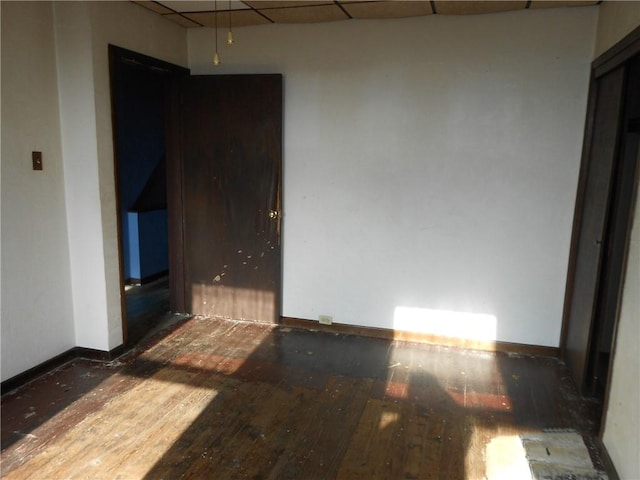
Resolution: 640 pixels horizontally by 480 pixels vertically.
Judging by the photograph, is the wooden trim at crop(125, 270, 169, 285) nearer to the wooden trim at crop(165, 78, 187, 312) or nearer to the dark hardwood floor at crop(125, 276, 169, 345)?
the dark hardwood floor at crop(125, 276, 169, 345)

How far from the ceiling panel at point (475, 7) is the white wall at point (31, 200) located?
2597mm

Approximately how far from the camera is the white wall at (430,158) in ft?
11.0

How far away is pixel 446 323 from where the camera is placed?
376cm

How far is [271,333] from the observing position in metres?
3.98

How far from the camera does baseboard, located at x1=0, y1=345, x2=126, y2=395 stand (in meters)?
2.93

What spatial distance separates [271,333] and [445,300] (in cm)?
146

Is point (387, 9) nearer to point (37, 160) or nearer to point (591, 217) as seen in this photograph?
point (591, 217)

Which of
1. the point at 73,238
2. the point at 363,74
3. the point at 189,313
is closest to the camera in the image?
the point at 73,238

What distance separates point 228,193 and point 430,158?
171 centimetres

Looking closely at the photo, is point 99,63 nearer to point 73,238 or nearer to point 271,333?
point 73,238

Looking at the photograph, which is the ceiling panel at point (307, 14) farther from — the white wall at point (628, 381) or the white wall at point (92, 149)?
the white wall at point (628, 381)

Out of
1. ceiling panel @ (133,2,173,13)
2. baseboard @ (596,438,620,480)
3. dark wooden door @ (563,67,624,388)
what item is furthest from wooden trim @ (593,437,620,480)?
ceiling panel @ (133,2,173,13)

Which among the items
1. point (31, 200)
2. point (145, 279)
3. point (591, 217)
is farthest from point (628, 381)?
point (145, 279)

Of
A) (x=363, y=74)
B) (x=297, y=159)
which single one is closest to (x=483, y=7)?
(x=363, y=74)
